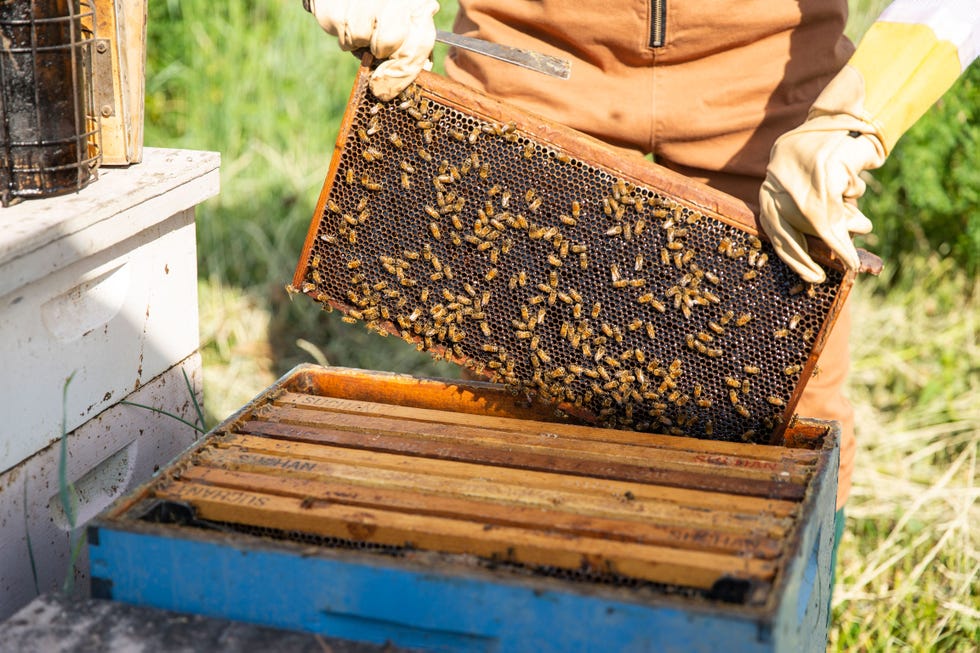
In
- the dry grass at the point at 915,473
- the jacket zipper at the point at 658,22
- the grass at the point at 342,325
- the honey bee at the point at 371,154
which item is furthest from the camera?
the grass at the point at 342,325

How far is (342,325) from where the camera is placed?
16.9 ft

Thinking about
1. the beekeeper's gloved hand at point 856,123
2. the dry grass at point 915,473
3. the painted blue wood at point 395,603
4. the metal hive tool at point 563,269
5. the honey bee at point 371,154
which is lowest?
the dry grass at point 915,473

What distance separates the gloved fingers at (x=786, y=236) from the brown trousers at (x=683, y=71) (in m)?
0.51

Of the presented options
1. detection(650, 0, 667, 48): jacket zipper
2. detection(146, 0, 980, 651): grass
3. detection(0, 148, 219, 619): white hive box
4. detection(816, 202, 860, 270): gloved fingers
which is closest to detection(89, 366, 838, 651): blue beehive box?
detection(0, 148, 219, 619): white hive box

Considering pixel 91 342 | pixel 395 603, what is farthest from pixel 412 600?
pixel 91 342

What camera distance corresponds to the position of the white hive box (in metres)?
2.21

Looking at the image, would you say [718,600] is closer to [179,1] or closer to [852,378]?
[852,378]

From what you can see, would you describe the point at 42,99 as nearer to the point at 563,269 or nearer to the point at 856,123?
the point at 563,269

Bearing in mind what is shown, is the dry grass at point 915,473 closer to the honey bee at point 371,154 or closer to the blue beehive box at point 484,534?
the blue beehive box at point 484,534

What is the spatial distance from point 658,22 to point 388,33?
764mm

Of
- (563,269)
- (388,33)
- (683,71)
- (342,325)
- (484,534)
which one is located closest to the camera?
(484,534)

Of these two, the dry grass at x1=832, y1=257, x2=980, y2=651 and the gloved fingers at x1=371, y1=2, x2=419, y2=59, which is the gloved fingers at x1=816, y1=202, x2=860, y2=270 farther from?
the dry grass at x1=832, y1=257, x2=980, y2=651

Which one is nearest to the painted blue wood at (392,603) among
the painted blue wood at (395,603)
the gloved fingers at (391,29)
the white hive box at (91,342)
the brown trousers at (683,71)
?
the painted blue wood at (395,603)

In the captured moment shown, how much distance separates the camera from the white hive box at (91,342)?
221 centimetres
